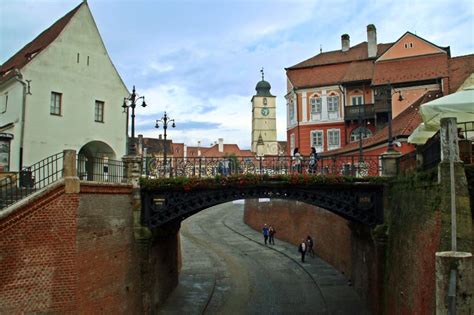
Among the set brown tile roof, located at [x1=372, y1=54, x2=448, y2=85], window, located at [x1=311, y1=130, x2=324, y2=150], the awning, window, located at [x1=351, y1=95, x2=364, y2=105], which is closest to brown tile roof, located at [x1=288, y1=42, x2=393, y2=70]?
window, located at [x1=351, y1=95, x2=364, y2=105]

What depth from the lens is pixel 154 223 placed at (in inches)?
674

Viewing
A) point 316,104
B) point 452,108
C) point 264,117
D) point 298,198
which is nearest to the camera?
point 452,108

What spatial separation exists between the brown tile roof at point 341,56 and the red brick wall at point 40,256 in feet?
113

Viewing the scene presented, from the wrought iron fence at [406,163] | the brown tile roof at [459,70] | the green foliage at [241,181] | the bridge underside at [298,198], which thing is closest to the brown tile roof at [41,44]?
the green foliage at [241,181]

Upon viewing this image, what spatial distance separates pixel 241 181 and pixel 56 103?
11406 millimetres

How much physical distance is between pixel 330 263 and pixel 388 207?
43.2ft

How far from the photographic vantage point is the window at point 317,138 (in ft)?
136

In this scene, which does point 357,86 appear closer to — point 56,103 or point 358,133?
point 358,133

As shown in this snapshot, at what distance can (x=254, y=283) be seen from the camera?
24.8m

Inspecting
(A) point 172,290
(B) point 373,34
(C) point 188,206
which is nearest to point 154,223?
(C) point 188,206

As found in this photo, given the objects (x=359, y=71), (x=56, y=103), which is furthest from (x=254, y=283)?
(x=359, y=71)

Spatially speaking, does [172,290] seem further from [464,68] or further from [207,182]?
[464,68]

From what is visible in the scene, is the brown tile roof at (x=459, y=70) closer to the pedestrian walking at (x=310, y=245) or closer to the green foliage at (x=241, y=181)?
the pedestrian walking at (x=310, y=245)

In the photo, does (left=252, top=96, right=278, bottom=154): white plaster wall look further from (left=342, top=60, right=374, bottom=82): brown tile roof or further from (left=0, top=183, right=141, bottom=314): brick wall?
(left=0, top=183, right=141, bottom=314): brick wall
